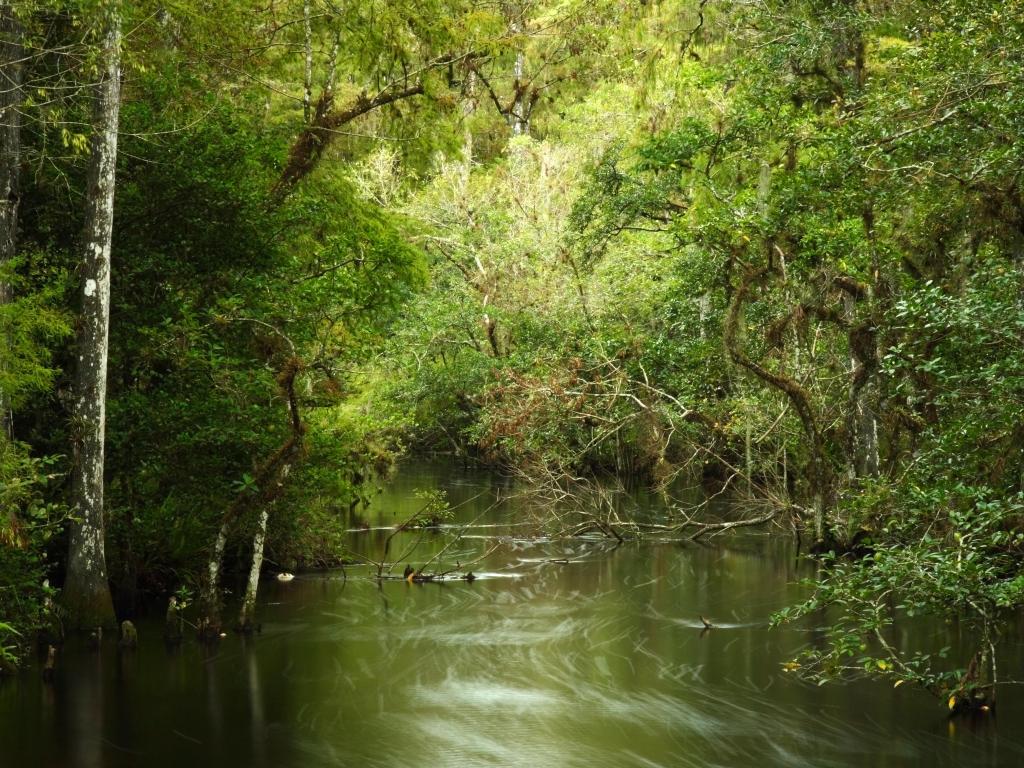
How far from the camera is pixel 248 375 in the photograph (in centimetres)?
1349

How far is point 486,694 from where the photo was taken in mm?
11758

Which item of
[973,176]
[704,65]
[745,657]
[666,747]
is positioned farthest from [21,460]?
[704,65]

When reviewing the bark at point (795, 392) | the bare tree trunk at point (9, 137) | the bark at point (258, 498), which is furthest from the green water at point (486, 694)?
the bare tree trunk at point (9, 137)

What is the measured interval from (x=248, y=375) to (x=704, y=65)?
11112 millimetres

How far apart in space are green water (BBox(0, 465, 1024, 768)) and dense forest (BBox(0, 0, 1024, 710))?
68cm

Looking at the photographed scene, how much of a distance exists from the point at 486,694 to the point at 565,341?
12983 mm

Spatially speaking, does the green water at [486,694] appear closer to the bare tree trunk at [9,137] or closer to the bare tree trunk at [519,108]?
the bare tree trunk at [9,137]

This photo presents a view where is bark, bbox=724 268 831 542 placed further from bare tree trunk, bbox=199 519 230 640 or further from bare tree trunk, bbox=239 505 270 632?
bare tree trunk, bbox=199 519 230 640

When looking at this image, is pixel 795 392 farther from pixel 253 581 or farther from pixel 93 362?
pixel 93 362

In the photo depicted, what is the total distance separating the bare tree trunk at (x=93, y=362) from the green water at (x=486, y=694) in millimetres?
936

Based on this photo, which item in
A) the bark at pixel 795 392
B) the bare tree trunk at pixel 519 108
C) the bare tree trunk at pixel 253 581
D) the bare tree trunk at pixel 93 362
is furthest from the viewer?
the bare tree trunk at pixel 519 108

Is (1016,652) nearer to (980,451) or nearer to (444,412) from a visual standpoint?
(980,451)

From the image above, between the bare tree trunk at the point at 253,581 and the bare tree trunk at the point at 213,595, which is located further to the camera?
the bare tree trunk at the point at 253,581

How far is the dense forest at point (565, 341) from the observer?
1027 cm
